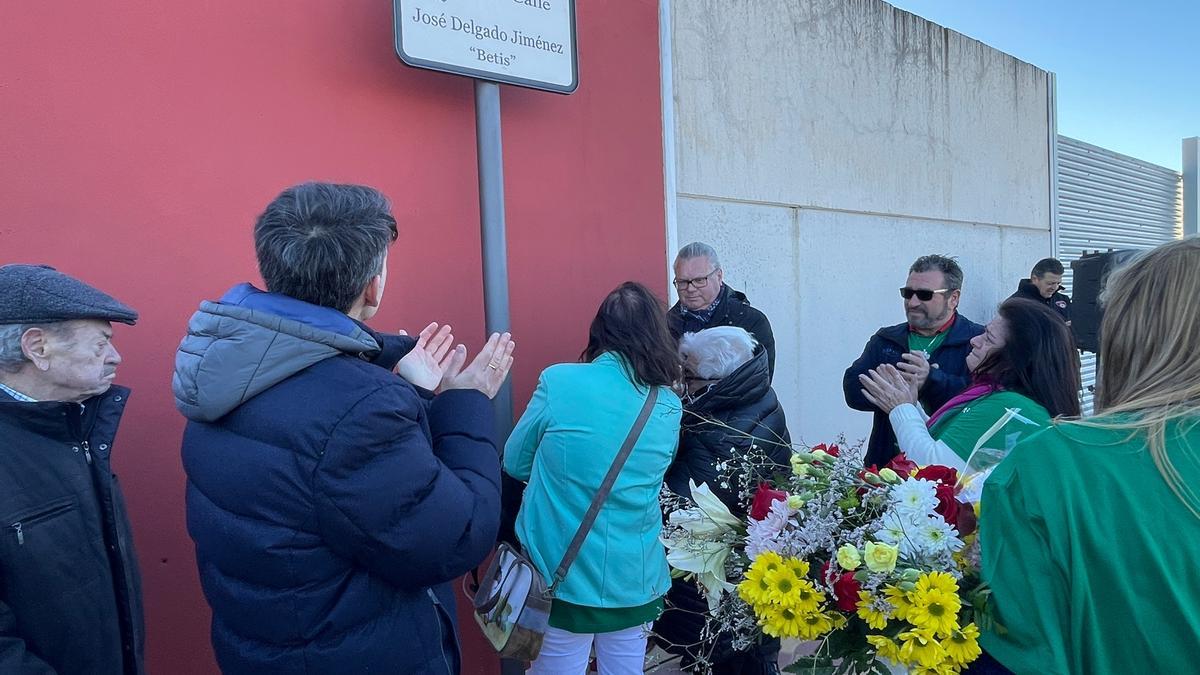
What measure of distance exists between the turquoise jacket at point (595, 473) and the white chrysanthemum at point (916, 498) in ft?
3.69

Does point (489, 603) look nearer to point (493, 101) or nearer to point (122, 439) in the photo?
point (122, 439)

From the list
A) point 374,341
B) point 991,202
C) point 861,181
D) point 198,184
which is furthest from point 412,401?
point 991,202

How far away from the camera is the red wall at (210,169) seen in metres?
2.24

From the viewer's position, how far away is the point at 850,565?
4.66 ft

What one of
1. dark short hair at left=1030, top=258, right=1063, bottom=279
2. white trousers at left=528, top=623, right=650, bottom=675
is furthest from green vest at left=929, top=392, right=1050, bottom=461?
dark short hair at left=1030, top=258, right=1063, bottom=279

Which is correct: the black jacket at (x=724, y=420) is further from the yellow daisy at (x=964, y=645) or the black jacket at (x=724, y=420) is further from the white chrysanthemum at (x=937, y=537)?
the yellow daisy at (x=964, y=645)

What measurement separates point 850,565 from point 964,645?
0.70 ft

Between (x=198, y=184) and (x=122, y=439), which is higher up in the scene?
(x=198, y=184)

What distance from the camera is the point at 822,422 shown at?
535 cm

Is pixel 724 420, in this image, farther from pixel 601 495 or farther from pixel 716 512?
pixel 716 512

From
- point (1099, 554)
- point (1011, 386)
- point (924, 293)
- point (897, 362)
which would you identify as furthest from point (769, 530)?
point (924, 293)

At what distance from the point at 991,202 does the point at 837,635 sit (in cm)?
659

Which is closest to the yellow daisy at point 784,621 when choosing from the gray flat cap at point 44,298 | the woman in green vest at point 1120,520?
the woman in green vest at point 1120,520

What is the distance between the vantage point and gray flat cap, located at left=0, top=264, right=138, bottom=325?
1.70m
